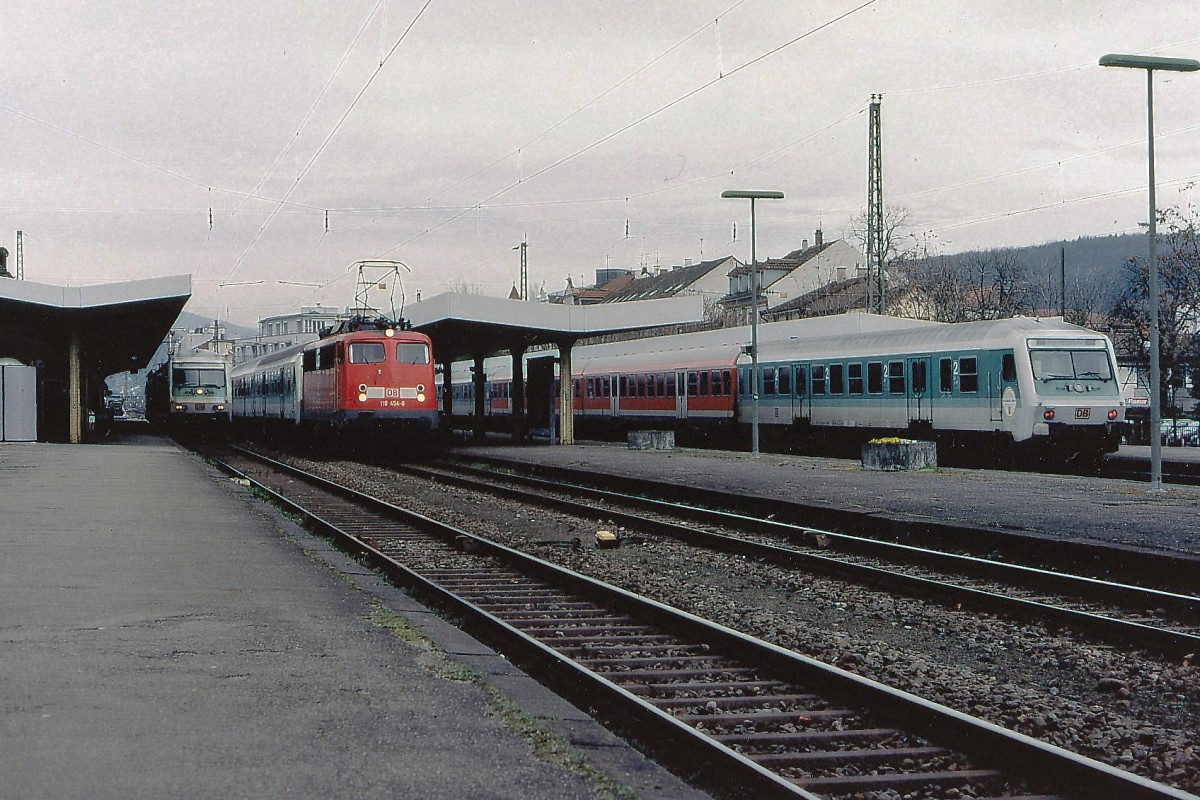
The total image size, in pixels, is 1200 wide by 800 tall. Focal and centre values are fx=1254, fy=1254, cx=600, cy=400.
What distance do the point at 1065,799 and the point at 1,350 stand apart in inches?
1879

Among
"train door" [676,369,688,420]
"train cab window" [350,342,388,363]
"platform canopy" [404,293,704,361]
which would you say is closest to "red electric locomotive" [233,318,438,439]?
"train cab window" [350,342,388,363]

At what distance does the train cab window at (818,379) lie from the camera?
3419cm

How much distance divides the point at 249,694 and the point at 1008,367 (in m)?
23.1

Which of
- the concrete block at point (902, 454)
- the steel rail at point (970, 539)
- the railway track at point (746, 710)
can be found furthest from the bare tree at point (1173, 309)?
the railway track at point (746, 710)

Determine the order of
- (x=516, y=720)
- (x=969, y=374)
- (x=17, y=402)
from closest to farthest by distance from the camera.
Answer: (x=516, y=720)
(x=969, y=374)
(x=17, y=402)

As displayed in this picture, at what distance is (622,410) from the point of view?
46.7 meters

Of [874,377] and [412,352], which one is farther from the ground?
[412,352]

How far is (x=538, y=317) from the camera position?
116 feet

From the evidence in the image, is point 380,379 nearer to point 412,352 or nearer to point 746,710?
point 412,352

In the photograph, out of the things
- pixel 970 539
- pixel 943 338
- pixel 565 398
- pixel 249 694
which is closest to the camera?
pixel 249 694

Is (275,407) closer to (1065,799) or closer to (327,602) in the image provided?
(327,602)

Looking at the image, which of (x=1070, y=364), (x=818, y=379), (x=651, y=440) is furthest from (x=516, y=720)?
(x=651, y=440)

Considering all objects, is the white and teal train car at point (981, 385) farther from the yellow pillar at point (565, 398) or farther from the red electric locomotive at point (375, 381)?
the red electric locomotive at point (375, 381)

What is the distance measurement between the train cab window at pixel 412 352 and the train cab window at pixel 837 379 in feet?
35.2
